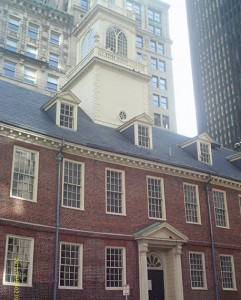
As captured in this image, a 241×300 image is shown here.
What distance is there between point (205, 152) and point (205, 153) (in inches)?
3.7

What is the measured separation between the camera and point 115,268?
77.1 feet

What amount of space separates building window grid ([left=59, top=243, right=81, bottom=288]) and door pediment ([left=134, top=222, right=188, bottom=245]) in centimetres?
382

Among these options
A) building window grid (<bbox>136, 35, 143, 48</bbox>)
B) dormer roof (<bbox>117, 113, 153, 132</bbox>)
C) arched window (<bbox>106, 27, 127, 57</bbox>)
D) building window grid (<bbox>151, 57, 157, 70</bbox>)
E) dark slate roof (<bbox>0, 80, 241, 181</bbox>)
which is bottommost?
dark slate roof (<bbox>0, 80, 241, 181</bbox>)

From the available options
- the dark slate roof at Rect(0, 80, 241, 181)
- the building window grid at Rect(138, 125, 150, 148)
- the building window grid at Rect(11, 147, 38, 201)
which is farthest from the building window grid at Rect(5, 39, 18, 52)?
the building window grid at Rect(11, 147, 38, 201)

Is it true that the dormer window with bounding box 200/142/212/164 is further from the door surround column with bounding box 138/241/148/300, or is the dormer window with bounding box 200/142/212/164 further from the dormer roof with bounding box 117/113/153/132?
the door surround column with bounding box 138/241/148/300

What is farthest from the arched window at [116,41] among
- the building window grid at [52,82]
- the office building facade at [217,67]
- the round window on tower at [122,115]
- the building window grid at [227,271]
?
the office building facade at [217,67]

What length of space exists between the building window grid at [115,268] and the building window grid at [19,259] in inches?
176


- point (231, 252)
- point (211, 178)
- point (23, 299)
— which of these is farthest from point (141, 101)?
point (23, 299)

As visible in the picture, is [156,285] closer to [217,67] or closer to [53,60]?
[53,60]

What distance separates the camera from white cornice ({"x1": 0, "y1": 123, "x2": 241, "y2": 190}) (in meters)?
22.0

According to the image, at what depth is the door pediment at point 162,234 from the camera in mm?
24652

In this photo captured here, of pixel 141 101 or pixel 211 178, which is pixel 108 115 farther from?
pixel 211 178

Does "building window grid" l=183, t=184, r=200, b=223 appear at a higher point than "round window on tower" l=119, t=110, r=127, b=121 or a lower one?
lower

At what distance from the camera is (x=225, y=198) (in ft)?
99.9
